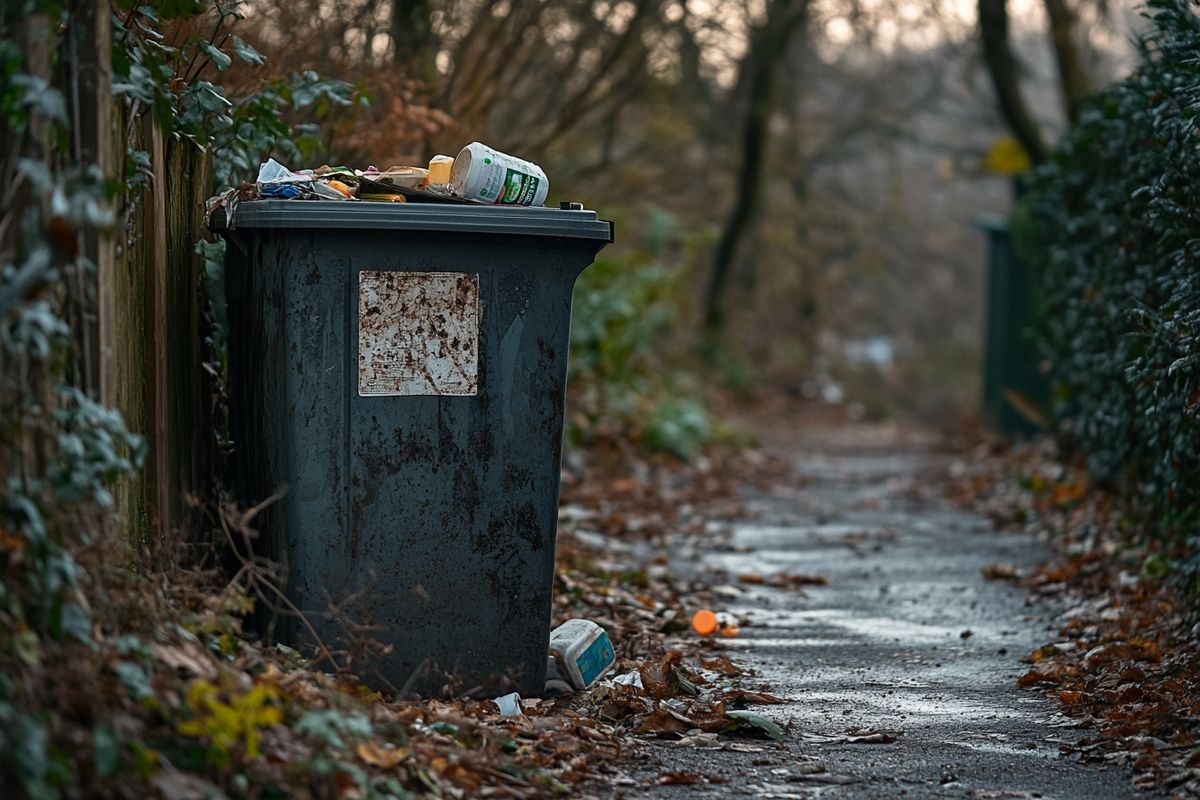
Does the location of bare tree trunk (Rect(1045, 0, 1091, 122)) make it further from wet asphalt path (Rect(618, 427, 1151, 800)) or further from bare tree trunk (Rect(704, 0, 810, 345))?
wet asphalt path (Rect(618, 427, 1151, 800))

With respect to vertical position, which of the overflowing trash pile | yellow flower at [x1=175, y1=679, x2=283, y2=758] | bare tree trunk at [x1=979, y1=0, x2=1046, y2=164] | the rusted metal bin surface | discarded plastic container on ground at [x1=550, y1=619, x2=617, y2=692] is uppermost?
bare tree trunk at [x1=979, y1=0, x2=1046, y2=164]

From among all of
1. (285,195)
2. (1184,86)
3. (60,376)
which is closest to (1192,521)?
(1184,86)

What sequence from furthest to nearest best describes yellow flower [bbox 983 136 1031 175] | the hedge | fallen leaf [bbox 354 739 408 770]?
1. yellow flower [bbox 983 136 1031 175]
2. the hedge
3. fallen leaf [bbox 354 739 408 770]

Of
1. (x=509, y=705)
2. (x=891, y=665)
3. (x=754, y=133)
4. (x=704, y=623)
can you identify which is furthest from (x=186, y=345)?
(x=754, y=133)

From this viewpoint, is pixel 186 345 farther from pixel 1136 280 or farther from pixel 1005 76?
pixel 1005 76

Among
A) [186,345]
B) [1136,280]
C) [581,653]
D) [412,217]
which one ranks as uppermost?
[412,217]

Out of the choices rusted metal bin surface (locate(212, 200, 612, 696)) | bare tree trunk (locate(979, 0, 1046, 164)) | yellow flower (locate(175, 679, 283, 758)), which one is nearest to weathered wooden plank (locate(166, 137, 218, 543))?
rusted metal bin surface (locate(212, 200, 612, 696))

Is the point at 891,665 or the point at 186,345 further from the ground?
the point at 186,345

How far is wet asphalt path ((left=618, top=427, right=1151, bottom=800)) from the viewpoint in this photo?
386 cm

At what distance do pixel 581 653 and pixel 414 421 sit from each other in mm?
953

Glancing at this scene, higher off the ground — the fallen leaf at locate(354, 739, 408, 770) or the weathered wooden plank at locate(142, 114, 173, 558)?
the weathered wooden plank at locate(142, 114, 173, 558)

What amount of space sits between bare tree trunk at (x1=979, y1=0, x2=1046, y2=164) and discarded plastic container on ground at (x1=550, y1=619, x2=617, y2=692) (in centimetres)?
1042

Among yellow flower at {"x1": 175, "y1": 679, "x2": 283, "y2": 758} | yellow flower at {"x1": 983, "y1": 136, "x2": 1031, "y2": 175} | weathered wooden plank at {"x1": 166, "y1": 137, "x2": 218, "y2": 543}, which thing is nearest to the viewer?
yellow flower at {"x1": 175, "y1": 679, "x2": 283, "y2": 758}

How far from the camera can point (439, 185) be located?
15.1 ft
